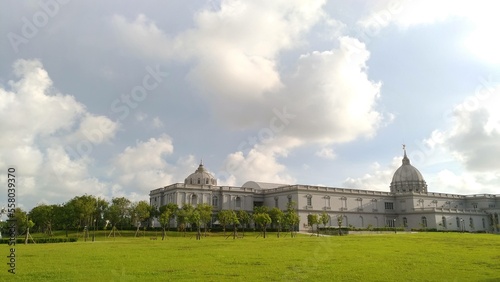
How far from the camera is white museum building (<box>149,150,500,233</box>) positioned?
9506 centimetres

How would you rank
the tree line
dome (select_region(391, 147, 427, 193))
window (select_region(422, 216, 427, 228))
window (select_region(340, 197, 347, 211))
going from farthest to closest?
dome (select_region(391, 147, 427, 193)) → window (select_region(340, 197, 347, 211)) → window (select_region(422, 216, 427, 228)) → the tree line

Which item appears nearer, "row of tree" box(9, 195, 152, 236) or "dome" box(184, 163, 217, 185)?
"row of tree" box(9, 195, 152, 236)

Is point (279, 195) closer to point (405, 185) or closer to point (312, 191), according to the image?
point (312, 191)

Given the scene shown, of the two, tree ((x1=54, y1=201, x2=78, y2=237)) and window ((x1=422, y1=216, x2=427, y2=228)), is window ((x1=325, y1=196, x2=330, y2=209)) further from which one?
tree ((x1=54, y1=201, x2=78, y2=237))

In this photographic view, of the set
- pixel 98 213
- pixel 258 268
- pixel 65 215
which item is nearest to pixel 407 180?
pixel 98 213

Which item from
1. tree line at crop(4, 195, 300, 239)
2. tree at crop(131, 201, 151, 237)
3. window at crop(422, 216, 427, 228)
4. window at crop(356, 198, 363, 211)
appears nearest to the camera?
tree line at crop(4, 195, 300, 239)

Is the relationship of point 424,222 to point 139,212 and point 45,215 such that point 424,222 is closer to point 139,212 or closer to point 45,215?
point 139,212

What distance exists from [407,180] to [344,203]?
33.9 metres

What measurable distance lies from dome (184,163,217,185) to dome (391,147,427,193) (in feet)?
190

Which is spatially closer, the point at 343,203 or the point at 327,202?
the point at 327,202

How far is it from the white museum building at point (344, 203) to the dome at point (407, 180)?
25.2 feet

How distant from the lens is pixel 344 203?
334ft

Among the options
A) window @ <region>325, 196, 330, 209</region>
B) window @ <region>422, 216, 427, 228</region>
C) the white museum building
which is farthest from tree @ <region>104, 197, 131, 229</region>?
window @ <region>422, 216, 427, 228</region>

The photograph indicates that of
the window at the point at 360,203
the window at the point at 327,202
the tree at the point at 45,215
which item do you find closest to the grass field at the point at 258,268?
the tree at the point at 45,215
